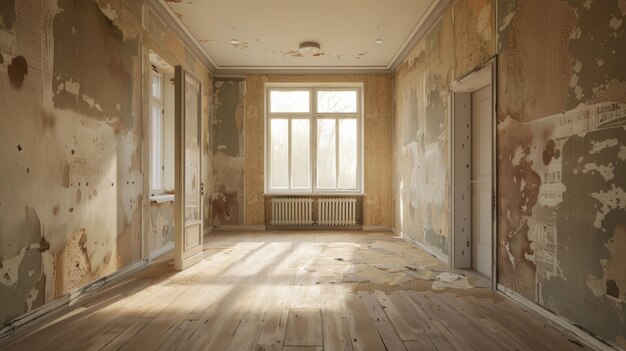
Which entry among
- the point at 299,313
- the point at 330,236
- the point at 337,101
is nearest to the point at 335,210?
the point at 330,236

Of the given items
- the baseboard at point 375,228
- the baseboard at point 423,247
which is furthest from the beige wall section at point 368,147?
the baseboard at point 423,247

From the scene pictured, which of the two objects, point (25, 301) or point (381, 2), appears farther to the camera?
point (381, 2)

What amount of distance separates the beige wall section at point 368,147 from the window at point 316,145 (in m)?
0.20

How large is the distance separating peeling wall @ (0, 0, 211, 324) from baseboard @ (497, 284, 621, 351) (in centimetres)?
362

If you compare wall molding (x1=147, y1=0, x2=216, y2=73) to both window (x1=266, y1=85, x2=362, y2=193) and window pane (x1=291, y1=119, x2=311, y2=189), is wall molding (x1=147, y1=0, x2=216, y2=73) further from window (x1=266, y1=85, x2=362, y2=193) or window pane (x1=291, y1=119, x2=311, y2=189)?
window pane (x1=291, y1=119, x2=311, y2=189)

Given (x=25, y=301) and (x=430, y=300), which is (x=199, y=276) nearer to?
(x=25, y=301)

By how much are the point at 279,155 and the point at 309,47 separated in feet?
7.73

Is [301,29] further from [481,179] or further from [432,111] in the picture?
[481,179]

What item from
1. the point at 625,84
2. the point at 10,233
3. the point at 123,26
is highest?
the point at 123,26

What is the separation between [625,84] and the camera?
2018 millimetres

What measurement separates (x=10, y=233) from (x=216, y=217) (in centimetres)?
508

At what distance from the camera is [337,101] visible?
766 centimetres

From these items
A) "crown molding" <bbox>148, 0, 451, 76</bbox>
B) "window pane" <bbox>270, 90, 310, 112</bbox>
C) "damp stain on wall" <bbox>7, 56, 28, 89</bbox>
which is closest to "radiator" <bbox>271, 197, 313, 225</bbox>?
"window pane" <bbox>270, 90, 310, 112</bbox>

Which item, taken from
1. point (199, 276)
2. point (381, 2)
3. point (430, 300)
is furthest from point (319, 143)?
point (430, 300)
